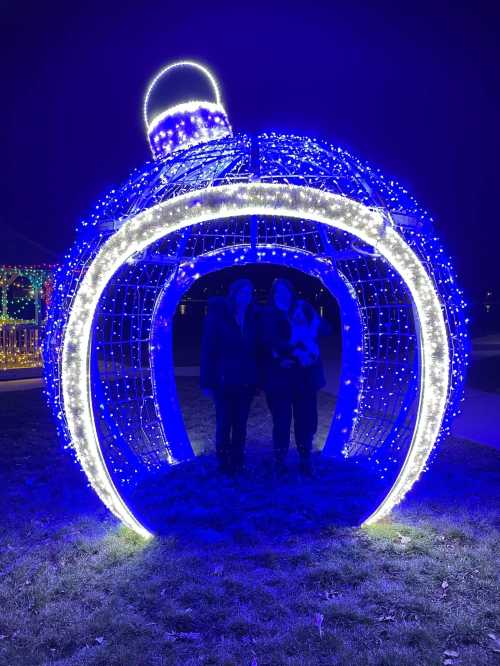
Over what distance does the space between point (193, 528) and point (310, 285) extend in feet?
78.4

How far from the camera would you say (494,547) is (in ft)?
11.5

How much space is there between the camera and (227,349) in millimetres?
4691

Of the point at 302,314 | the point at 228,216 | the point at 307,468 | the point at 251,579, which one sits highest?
the point at 228,216

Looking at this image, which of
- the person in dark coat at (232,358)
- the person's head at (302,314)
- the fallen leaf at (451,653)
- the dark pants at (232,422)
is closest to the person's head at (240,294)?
the person in dark coat at (232,358)

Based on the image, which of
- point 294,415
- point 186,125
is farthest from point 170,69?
point 294,415

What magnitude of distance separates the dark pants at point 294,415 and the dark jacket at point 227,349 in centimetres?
29

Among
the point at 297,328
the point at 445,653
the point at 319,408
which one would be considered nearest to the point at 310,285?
the point at 319,408

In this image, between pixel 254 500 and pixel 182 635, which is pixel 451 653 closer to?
pixel 182 635

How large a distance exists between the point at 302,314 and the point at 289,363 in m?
0.45

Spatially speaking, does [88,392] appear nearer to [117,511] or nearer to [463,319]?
[117,511]

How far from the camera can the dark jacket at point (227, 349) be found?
15.3 feet

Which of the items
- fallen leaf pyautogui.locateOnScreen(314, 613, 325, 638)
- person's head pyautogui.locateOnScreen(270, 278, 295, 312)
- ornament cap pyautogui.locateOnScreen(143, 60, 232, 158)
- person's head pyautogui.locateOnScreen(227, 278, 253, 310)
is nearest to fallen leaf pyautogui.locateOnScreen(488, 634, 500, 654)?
fallen leaf pyautogui.locateOnScreen(314, 613, 325, 638)

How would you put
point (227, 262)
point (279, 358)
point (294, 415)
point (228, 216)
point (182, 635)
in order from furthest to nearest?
point (227, 262)
point (294, 415)
point (279, 358)
point (228, 216)
point (182, 635)

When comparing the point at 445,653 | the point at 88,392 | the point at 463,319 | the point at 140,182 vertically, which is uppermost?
the point at 140,182
